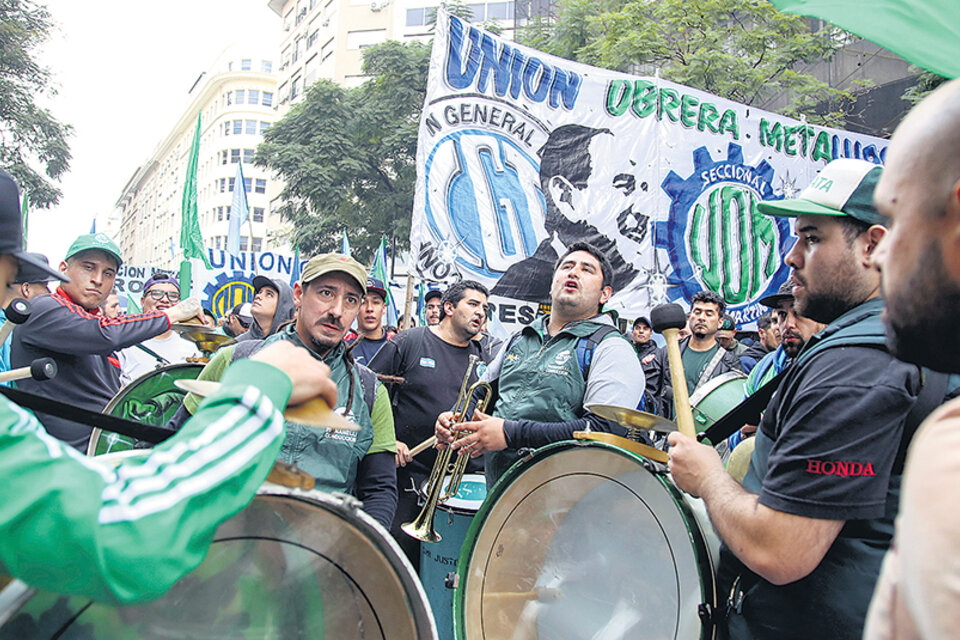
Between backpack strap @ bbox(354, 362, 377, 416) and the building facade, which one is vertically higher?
Result: the building facade

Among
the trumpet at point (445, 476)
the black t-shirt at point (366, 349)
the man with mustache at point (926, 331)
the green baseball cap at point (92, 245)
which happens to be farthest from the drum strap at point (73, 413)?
the black t-shirt at point (366, 349)

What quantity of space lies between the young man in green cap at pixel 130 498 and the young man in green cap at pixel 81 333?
3226mm

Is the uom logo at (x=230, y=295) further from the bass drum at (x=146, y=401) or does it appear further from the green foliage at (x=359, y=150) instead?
the green foliage at (x=359, y=150)

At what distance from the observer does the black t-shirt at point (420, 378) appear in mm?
4805

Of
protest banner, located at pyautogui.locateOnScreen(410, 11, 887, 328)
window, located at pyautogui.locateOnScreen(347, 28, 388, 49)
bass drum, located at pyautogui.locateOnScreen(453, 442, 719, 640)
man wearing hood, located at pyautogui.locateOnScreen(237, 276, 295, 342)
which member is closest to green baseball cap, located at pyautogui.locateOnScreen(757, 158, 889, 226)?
bass drum, located at pyautogui.locateOnScreen(453, 442, 719, 640)

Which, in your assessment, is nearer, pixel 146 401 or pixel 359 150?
pixel 146 401

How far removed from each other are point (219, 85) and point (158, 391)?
81.3 metres

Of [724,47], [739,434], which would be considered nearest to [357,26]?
[724,47]

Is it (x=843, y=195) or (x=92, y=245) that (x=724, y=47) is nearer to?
(x=92, y=245)

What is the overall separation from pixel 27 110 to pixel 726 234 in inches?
787

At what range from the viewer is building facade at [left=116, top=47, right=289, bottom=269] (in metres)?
69.5

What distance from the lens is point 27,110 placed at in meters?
19.5

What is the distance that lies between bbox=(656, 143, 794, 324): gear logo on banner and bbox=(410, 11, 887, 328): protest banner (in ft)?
0.05

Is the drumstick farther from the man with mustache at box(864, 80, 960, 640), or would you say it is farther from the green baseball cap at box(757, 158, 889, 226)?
the man with mustache at box(864, 80, 960, 640)
